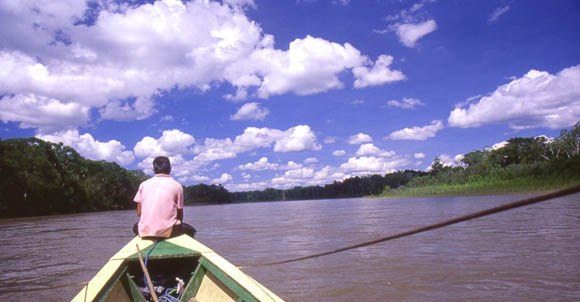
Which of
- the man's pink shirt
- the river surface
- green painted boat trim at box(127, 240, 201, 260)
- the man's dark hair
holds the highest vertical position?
the man's dark hair

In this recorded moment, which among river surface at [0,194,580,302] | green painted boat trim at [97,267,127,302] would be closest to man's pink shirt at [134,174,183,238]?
green painted boat trim at [97,267,127,302]

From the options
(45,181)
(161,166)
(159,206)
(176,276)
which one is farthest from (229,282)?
(45,181)

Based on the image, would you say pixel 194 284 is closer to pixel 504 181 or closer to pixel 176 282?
pixel 176 282

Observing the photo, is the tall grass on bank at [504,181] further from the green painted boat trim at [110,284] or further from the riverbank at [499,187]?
the green painted boat trim at [110,284]

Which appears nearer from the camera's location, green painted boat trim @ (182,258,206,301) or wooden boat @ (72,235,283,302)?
wooden boat @ (72,235,283,302)

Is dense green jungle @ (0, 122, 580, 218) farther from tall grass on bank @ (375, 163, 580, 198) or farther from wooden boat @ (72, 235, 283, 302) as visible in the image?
wooden boat @ (72, 235, 283, 302)

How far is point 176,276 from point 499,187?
45235 mm

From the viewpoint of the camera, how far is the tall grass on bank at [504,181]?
34.2m

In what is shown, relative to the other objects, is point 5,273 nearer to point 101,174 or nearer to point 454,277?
point 454,277

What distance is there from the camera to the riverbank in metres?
32.8

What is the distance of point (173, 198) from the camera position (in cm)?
401

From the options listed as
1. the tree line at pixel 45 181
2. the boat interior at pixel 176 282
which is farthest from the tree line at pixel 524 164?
the tree line at pixel 45 181

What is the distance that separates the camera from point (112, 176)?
64062 millimetres

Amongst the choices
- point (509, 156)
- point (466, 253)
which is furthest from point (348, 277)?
point (509, 156)
